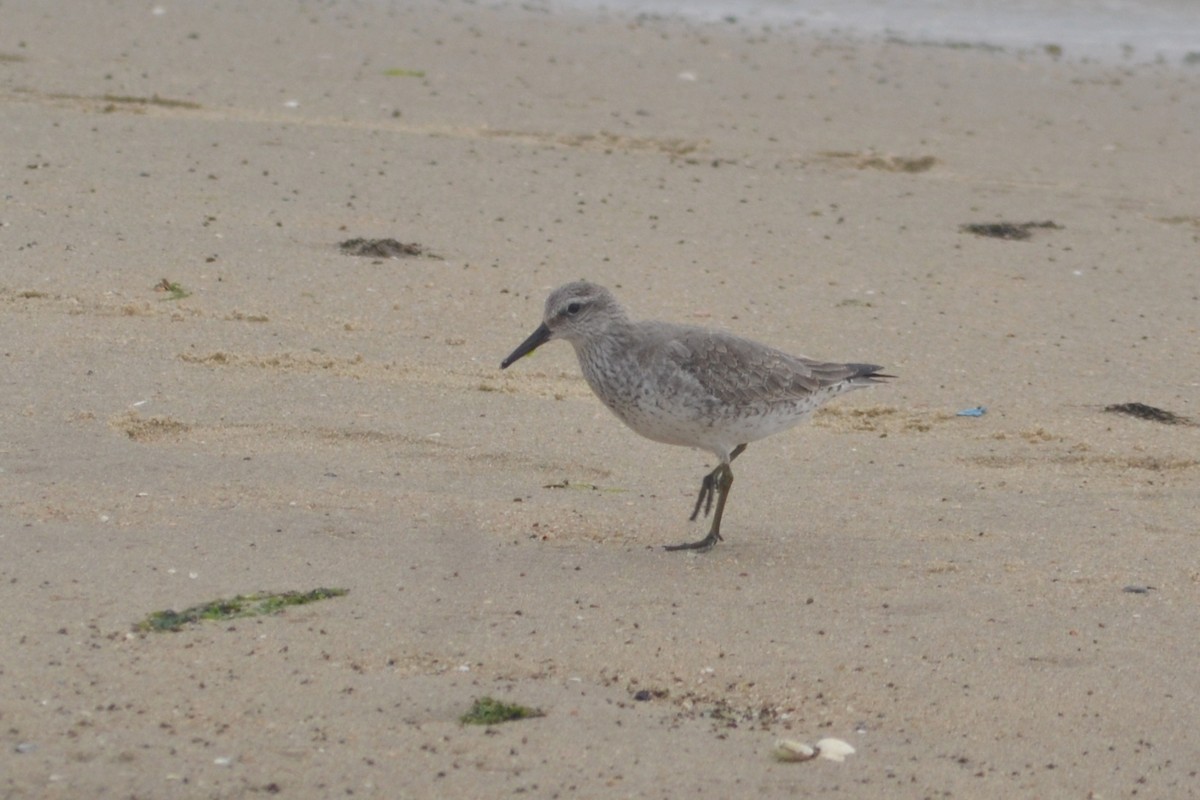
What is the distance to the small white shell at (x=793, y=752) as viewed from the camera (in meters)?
4.82

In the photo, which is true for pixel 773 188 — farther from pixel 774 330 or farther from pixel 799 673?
pixel 799 673

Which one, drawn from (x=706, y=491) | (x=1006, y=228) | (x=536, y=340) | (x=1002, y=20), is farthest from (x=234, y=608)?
(x=1002, y=20)

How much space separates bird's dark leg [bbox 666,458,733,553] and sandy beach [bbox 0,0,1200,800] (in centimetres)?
6

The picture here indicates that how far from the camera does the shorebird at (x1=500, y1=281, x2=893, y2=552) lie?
6641mm

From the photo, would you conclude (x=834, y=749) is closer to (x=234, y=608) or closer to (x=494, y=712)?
(x=494, y=712)

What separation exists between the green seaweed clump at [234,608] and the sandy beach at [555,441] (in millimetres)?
53

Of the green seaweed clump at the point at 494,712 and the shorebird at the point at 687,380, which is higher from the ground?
the shorebird at the point at 687,380

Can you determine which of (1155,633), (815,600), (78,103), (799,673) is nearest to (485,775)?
(799,673)

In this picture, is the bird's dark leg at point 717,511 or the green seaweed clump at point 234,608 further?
the bird's dark leg at point 717,511

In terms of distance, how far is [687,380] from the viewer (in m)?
6.65

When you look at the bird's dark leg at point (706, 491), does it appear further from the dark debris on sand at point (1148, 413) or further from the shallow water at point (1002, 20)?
the shallow water at point (1002, 20)

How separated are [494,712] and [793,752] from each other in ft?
2.81

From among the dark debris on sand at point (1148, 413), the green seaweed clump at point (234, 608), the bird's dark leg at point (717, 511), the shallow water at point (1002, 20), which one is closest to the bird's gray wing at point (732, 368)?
the bird's dark leg at point (717, 511)

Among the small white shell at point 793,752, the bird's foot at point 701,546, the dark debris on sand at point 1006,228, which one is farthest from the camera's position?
the dark debris on sand at point 1006,228
